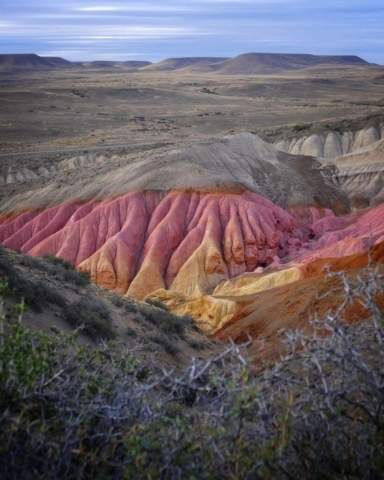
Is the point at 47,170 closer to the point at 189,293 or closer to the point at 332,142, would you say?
the point at 332,142

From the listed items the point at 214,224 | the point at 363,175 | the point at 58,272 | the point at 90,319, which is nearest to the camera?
the point at 90,319

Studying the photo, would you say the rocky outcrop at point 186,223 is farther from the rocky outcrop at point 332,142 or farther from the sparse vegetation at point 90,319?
the rocky outcrop at point 332,142

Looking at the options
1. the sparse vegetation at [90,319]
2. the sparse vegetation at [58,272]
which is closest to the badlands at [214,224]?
the sparse vegetation at [90,319]

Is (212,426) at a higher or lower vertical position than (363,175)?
higher

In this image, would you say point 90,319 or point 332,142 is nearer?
point 90,319

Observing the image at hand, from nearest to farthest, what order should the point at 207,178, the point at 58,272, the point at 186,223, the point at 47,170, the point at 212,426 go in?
the point at 212,426 < the point at 58,272 < the point at 186,223 < the point at 207,178 < the point at 47,170

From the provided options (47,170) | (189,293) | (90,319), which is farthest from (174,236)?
(47,170)

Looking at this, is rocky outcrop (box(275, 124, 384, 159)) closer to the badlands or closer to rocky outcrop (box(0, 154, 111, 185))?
the badlands
